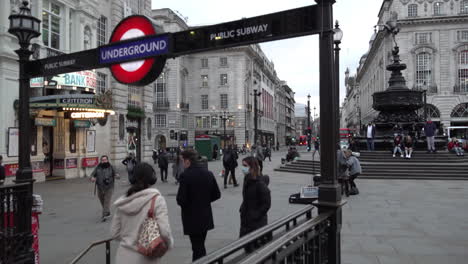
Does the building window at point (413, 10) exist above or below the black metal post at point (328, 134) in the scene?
above

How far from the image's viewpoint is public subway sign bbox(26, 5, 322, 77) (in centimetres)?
348

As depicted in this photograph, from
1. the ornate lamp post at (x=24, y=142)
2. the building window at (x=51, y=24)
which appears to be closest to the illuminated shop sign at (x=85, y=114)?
the building window at (x=51, y=24)

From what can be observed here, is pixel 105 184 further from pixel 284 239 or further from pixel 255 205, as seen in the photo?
pixel 284 239

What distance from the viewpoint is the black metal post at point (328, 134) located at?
11.1ft

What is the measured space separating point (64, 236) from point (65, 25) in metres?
17.2

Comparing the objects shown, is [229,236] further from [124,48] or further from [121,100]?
[121,100]

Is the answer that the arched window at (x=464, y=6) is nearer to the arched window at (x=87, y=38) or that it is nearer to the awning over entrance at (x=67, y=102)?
the arched window at (x=87, y=38)

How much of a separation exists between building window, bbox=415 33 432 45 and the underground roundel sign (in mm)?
59867

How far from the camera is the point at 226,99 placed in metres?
63.0

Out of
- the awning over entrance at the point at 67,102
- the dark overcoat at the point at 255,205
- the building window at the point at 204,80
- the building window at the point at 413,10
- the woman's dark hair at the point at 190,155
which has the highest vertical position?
the building window at the point at 413,10

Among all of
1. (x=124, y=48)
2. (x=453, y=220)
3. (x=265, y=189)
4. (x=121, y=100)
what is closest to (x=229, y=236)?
(x=265, y=189)

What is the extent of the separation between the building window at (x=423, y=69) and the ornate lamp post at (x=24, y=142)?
58.5 m

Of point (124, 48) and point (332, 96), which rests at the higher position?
point (124, 48)

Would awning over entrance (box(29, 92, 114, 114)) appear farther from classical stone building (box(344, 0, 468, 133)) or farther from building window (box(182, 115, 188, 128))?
classical stone building (box(344, 0, 468, 133))
